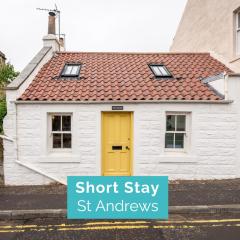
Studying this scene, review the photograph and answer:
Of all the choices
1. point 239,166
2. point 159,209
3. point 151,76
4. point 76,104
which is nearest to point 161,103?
point 151,76

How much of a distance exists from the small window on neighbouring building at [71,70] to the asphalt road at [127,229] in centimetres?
644

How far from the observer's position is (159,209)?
14.7ft

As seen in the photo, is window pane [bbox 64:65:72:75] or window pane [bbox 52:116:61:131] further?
window pane [bbox 64:65:72:75]

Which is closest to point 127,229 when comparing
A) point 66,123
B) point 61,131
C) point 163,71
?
point 61,131

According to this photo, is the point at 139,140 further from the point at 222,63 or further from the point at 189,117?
the point at 222,63

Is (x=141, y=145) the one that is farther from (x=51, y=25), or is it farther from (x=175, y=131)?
(x=51, y=25)

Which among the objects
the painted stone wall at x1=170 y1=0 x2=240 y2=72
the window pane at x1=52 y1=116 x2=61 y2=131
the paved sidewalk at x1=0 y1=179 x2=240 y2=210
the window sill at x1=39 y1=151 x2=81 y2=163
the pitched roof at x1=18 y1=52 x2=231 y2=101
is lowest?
the paved sidewalk at x1=0 y1=179 x2=240 y2=210

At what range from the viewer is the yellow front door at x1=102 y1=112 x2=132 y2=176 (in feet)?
33.3

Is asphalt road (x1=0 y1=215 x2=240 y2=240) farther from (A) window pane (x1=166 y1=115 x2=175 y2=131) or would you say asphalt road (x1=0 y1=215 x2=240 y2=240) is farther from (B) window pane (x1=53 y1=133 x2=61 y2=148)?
(A) window pane (x1=166 y1=115 x2=175 y2=131)

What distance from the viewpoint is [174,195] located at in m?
8.30

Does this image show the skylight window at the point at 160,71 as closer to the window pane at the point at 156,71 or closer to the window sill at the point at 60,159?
the window pane at the point at 156,71

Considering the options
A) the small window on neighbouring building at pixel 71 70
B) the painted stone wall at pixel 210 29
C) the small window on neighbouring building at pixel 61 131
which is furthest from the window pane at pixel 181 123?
the small window on neighbouring building at pixel 71 70

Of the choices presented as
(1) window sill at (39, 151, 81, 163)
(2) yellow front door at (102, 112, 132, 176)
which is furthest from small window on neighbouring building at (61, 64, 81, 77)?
(1) window sill at (39, 151, 81, 163)

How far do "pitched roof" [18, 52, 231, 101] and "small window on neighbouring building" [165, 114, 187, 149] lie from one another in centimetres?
77
